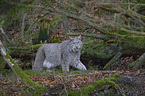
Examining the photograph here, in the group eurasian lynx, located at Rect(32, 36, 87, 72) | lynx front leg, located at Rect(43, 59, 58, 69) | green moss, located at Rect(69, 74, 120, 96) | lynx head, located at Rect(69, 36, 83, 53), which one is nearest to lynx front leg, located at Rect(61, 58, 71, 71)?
eurasian lynx, located at Rect(32, 36, 87, 72)

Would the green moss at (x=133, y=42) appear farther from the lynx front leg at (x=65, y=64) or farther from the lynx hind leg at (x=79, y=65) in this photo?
the lynx front leg at (x=65, y=64)

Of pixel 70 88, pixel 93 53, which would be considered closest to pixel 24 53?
pixel 93 53

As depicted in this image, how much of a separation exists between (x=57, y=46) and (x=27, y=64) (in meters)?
3.04

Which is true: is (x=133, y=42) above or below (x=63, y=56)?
above

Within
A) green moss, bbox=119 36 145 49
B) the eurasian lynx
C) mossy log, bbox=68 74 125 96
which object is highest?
green moss, bbox=119 36 145 49

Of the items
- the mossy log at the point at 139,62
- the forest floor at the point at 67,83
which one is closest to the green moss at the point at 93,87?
the forest floor at the point at 67,83

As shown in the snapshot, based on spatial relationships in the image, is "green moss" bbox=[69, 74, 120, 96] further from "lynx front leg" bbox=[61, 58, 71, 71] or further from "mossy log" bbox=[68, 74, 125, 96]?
"lynx front leg" bbox=[61, 58, 71, 71]

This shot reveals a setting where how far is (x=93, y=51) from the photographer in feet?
34.7

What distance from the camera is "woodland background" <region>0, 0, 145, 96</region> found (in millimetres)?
5555

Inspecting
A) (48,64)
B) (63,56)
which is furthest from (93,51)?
(48,64)

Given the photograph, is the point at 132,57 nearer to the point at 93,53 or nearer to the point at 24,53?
the point at 93,53

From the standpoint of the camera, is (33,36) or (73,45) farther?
(33,36)

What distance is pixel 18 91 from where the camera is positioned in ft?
21.4

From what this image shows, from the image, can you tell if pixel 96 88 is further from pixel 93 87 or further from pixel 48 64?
pixel 48 64
